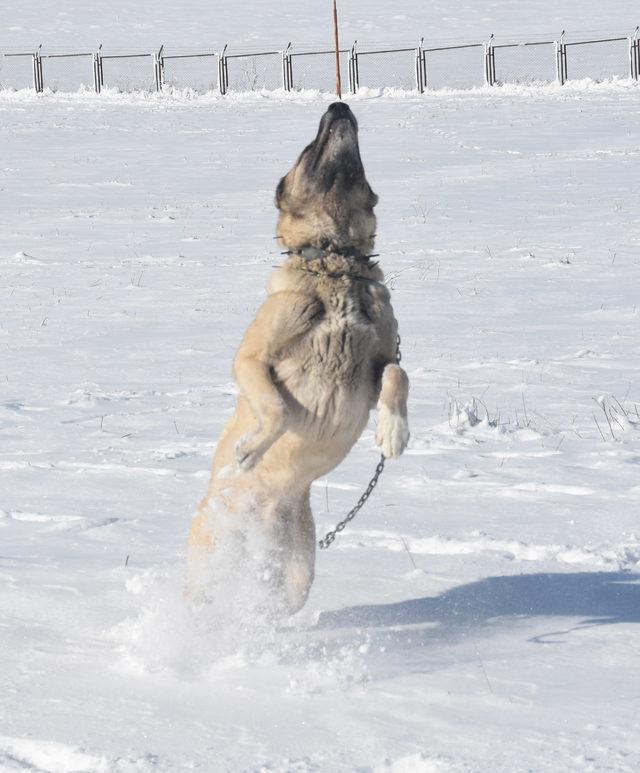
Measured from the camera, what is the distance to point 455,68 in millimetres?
47469

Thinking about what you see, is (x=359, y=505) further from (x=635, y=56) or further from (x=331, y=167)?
(x=635, y=56)

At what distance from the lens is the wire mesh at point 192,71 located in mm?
43312

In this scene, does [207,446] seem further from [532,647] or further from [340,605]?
[532,647]

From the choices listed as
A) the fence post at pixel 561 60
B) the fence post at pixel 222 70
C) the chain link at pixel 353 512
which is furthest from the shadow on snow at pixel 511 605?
the fence post at pixel 561 60

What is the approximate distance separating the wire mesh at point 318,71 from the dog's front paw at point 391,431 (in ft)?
117

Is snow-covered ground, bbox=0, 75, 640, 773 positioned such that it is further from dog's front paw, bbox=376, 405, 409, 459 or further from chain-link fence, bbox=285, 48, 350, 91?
chain-link fence, bbox=285, 48, 350, 91

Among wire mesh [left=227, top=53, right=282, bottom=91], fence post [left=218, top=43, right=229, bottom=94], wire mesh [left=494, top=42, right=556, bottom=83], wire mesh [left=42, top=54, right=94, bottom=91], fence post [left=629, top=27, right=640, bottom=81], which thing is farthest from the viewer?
wire mesh [left=42, top=54, right=94, bottom=91]

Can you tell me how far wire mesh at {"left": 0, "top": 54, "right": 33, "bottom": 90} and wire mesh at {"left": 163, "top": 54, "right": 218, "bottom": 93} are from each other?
530 centimetres

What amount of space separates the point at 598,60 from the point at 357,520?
150 feet

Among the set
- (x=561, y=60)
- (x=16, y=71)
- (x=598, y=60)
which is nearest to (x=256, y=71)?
(x=16, y=71)

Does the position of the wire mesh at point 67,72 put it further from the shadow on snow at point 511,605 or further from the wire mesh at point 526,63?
the shadow on snow at point 511,605

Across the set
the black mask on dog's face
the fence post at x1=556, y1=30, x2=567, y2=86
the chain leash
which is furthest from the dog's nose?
the fence post at x1=556, y1=30, x2=567, y2=86

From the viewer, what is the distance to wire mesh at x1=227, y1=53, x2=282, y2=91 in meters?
41.4

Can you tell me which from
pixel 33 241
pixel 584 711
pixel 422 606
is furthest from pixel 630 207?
pixel 584 711
